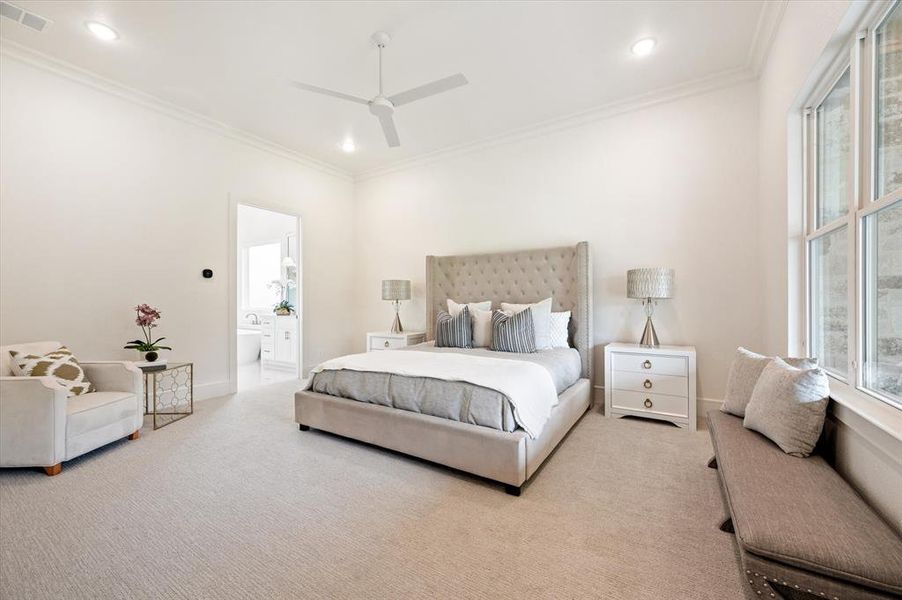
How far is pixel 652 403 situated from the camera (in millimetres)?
3240

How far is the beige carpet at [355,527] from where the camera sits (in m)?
1.47

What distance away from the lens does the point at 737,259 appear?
3.29m

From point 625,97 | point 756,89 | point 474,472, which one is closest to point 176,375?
point 474,472

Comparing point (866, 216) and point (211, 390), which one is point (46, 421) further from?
point (866, 216)

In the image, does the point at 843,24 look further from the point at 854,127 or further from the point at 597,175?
the point at 597,175

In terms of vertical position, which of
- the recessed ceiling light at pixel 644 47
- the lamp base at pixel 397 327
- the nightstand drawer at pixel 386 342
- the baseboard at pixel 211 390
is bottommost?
the baseboard at pixel 211 390

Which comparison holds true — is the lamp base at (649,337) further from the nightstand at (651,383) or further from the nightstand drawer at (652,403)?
the nightstand drawer at (652,403)

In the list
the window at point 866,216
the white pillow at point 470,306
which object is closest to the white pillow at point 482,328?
the white pillow at point 470,306

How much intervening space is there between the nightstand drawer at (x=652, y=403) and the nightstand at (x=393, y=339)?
247 centimetres

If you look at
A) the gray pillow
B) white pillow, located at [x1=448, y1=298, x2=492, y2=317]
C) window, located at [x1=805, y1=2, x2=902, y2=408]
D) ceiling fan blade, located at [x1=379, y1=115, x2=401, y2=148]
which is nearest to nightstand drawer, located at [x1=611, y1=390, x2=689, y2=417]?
the gray pillow

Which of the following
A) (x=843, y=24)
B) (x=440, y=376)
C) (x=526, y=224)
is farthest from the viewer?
(x=526, y=224)

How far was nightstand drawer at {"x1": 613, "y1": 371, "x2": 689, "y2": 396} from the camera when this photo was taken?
10.3 feet

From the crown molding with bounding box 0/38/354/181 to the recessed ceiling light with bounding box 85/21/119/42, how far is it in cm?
65

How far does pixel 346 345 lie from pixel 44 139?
3756 mm
